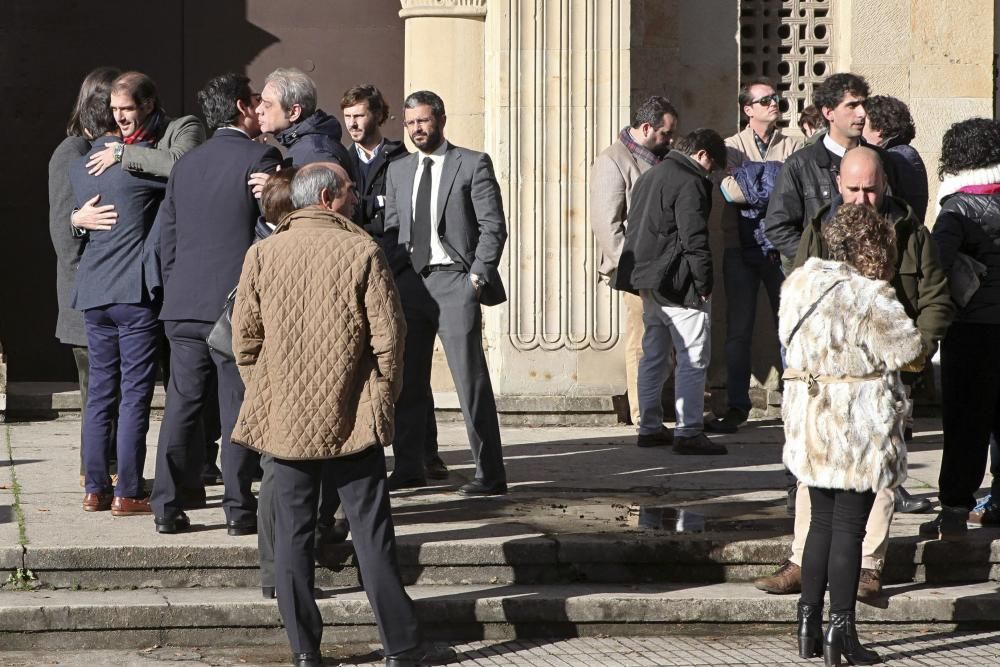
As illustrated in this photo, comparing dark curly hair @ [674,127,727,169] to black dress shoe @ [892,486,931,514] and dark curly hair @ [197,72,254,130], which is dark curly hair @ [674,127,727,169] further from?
dark curly hair @ [197,72,254,130]

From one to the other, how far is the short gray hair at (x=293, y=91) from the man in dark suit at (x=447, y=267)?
76cm

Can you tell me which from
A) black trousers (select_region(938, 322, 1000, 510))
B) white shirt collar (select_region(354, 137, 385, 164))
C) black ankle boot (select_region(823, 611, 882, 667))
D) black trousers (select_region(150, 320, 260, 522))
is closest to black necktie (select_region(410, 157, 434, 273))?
white shirt collar (select_region(354, 137, 385, 164))

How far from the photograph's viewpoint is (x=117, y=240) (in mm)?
7336

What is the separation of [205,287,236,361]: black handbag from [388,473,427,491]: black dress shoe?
1773 millimetres

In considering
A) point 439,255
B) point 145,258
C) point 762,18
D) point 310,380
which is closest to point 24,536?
point 145,258

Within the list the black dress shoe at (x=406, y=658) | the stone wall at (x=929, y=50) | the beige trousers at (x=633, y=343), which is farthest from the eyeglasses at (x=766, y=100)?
the black dress shoe at (x=406, y=658)

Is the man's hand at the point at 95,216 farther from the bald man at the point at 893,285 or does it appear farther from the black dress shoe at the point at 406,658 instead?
the bald man at the point at 893,285

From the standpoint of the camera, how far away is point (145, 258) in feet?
23.9

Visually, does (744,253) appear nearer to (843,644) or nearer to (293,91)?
(293,91)

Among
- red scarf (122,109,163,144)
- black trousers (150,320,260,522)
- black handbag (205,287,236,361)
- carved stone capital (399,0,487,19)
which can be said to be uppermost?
carved stone capital (399,0,487,19)

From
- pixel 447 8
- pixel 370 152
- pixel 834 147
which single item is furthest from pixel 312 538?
pixel 447 8

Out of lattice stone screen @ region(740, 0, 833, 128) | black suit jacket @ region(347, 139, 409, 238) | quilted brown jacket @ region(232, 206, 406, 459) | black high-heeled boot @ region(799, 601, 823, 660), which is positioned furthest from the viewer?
lattice stone screen @ region(740, 0, 833, 128)

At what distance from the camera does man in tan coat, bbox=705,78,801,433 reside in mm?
10453

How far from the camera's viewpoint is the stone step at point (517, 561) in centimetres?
652
